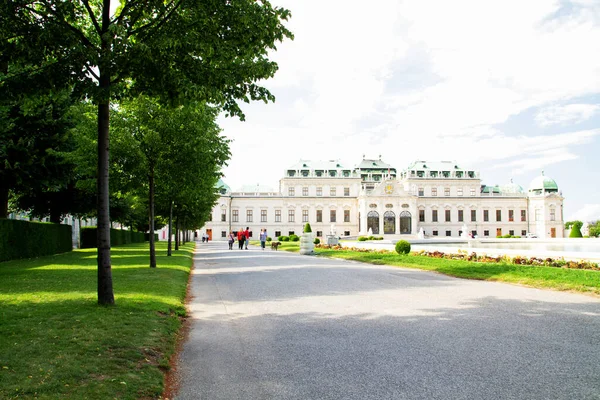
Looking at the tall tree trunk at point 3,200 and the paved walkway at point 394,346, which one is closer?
the paved walkway at point 394,346

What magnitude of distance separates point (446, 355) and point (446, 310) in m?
3.40

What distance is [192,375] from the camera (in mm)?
5473

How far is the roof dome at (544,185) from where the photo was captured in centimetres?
9756

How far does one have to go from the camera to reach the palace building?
301 ft

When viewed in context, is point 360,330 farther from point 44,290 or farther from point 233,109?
point 44,290

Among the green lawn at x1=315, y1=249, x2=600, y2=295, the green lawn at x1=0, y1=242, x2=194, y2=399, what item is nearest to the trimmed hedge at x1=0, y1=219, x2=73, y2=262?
the green lawn at x1=0, y1=242, x2=194, y2=399

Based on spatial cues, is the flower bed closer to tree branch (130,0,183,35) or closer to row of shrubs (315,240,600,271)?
row of shrubs (315,240,600,271)

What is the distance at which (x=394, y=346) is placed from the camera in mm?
6441

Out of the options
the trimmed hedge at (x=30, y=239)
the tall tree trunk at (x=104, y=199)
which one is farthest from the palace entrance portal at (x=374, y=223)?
the tall tree trunk at (x=104, y=199)

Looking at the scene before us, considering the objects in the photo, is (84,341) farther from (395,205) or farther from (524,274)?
(395,205)

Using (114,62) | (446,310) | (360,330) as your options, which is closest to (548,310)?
(446,310)

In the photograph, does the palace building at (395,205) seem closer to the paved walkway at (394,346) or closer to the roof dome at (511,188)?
the roof dome at (511,188)

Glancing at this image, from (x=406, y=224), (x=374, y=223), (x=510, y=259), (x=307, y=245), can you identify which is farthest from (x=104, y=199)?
(x=406, y=224)

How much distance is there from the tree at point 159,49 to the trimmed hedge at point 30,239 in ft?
49.2
